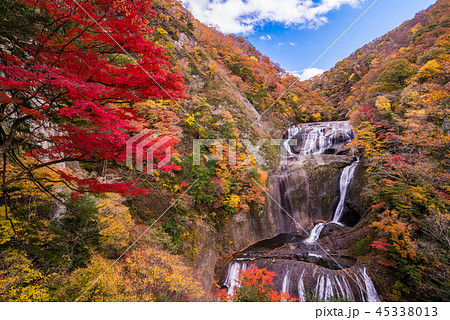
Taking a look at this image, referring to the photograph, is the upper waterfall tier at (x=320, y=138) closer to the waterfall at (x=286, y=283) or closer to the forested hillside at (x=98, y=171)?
the forested hillside at (x=98, y=171)

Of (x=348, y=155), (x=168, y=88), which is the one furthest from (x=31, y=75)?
(x=348, y=155)

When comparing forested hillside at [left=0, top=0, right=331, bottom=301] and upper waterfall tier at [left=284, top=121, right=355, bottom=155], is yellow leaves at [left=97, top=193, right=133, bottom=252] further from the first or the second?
upper waterfall tier at [left=284, top=121, right=355, bottom=155]

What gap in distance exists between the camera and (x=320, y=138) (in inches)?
739

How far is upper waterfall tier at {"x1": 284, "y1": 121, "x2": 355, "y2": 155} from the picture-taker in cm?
1755

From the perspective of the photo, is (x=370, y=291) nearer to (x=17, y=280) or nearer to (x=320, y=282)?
Result: (x=320, y=282)

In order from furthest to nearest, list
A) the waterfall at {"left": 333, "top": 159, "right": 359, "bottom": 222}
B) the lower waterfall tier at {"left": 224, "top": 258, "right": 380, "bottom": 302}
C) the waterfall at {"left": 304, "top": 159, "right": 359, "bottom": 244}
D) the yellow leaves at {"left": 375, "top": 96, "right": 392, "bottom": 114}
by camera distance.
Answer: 1. the waterfall at {"left": 333, "top": 159, "right": 359, "bottom": 222}
2. the waterfall at {"left": 304, "top": 159, "right": 359, "bottom": 244}
3. the yellow leaves at {"left": 375, "top": 96, "right": 392, "bottom": 114}
4. the lower waterfall tier at {"left": 224, "top": 258, "right": 380, "bottom": 302}

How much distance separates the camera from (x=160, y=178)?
9164 millimetres

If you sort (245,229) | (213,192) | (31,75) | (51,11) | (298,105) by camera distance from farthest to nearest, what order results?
(298,105) < (245,229) < (213,192) < (51,11) < (31,75)

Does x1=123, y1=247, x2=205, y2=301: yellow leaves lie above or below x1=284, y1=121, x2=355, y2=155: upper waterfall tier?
below

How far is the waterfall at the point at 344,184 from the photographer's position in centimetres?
1422

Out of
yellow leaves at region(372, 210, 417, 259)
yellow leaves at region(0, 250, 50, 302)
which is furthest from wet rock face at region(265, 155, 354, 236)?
yellow leaves at region(0, 250, 50, 302)

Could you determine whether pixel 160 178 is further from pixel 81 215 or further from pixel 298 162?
pixel 298 162

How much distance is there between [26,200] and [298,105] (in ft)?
90.9

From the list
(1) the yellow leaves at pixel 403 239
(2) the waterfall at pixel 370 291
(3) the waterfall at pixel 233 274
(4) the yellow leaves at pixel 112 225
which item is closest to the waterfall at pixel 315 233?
(2) the waterfall at pixel 370 291
